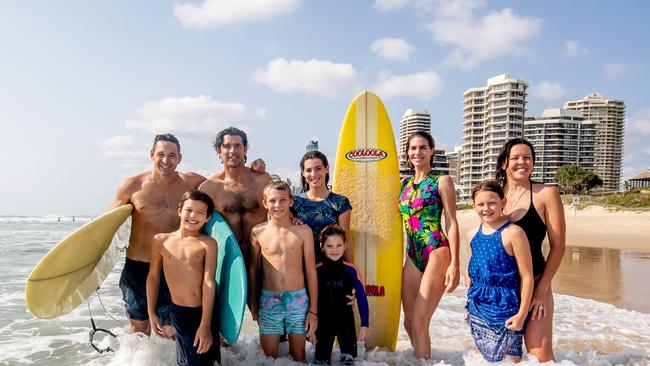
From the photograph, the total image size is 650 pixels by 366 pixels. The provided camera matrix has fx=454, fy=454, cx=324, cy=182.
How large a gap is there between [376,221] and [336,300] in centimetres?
97

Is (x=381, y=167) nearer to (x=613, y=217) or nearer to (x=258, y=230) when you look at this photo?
(x=258, y=230)

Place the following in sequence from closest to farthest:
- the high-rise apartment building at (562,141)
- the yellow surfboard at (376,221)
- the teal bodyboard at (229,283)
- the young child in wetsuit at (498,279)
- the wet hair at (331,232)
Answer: the young child in wetsuit at (498,279), the teal bodyboard at (229,283), the wet hair at (331,232), the yellow surfboard at (376,221), the high-rise apartment building at (562,141)

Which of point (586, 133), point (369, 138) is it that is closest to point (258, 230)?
point (369, 138)

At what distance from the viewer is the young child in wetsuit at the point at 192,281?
9.41 ft

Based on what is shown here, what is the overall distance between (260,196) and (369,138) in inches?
47.2

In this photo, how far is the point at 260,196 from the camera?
3568mm

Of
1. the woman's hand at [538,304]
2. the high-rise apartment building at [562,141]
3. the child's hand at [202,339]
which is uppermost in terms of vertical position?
the high-rise apartment building at [562,141]

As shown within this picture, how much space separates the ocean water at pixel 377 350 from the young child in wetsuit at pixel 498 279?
0.17 metres

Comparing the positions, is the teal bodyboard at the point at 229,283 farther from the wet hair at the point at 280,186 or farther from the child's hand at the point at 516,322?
the child's hand at the point at 516,322

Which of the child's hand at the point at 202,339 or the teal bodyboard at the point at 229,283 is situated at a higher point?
the teal bodyboard at the point at 229,283

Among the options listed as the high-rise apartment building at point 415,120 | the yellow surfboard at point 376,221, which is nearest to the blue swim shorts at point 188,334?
the yellow surfboard at point 376,221

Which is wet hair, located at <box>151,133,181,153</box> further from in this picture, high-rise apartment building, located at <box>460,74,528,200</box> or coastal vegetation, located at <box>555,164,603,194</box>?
high-rise apartment building, located at <box>460,74,528,200</box>

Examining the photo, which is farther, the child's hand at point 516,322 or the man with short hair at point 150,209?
the man with short hair at point 150,209

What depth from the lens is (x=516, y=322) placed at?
275 cm
